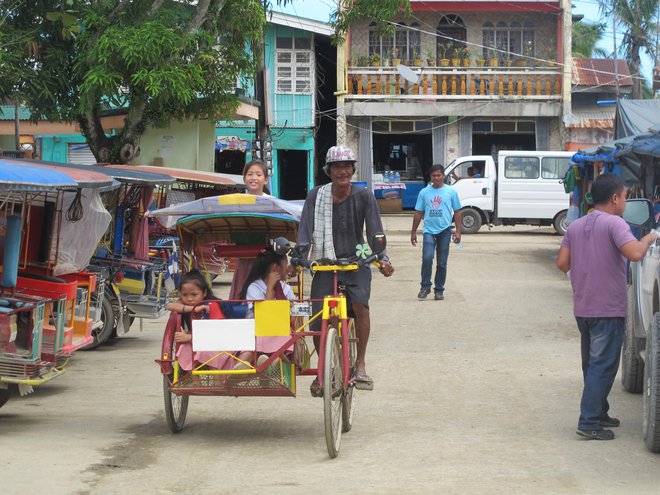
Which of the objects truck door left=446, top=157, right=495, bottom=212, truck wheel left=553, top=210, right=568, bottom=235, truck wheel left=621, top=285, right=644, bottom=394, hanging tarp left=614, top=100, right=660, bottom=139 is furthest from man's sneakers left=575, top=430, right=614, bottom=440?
truck wheel left=553, top=210, right=568, bottom=235

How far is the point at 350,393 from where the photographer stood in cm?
719

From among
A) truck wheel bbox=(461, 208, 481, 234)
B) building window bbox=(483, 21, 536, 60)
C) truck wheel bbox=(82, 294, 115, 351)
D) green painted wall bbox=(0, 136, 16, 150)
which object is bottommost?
truck wheel bbox=(82, 294, 115, 351)

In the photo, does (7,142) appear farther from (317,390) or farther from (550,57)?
(317,390)

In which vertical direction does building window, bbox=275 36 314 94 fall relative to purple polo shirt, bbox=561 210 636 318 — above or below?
above

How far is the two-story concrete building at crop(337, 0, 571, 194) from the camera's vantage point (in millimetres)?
34156

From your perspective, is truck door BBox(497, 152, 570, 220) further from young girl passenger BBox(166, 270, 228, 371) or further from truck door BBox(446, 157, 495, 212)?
young girl passenger BBox(166, 270, 228, 371)

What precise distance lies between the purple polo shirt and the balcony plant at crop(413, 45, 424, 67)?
28073 millimetres

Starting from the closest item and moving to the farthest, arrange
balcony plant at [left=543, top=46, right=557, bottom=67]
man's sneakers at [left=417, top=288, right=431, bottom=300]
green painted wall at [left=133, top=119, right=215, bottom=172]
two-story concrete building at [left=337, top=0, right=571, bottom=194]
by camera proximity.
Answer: man's sneakers at [left=417, top=288, right=431, bottom=300], green painted wall at [left=133, top=119, right=215, bottom=172], two-story concrete building at [left=337, top=0, right=571, bottom=194], balcony plant at [left=543, top=46, right=557, bottom=67]

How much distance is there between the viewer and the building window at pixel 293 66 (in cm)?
3450

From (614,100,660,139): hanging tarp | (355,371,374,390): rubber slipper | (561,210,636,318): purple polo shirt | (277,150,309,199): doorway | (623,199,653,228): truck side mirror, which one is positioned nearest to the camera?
(561,210,636,318): purple polo shirt

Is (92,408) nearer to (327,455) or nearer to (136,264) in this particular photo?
(327,455)

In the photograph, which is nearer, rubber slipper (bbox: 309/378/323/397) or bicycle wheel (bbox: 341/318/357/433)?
rubber slipper (bbox: 309/378/323/397)

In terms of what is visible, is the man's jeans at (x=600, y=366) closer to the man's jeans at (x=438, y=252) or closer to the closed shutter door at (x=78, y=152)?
the man's jeans at (x=438, y=252)

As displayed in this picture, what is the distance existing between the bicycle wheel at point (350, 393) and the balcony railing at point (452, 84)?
27.0 metres
